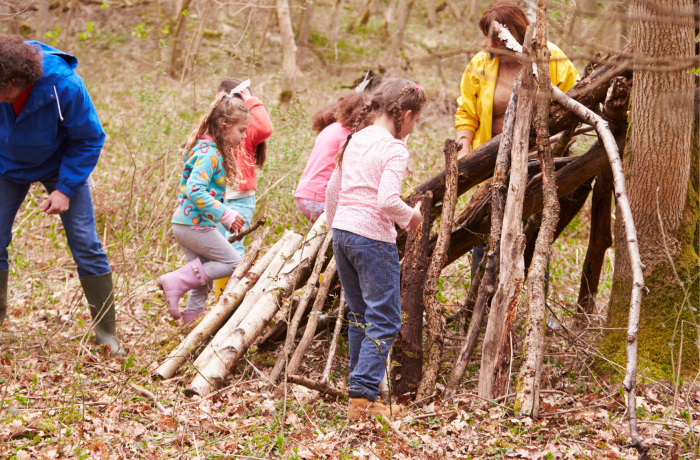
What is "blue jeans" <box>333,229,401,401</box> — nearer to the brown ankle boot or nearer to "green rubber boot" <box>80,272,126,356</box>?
the brown ankle boot

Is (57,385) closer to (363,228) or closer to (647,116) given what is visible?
(363,228)

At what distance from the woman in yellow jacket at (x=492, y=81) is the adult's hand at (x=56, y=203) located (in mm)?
2748

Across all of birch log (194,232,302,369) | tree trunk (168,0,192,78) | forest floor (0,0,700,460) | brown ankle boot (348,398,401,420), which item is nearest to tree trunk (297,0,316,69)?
tree trunk (168,0,192,78)

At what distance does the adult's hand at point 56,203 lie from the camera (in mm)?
3736

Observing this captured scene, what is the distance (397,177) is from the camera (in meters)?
2.96

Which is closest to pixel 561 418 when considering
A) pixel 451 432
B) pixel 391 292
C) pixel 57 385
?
pixel 451 432

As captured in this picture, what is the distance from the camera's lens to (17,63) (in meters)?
3.28

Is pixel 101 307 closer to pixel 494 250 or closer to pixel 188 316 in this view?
pixel 188 316

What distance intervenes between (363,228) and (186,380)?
5.50ft

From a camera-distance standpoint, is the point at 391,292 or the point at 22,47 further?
the point at 22,47

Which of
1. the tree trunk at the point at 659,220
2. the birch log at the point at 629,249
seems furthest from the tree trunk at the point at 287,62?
the tree trunk at the point at 659,220

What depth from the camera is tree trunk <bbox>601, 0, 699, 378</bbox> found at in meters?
3.13

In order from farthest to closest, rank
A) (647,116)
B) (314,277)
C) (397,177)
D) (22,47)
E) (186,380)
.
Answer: (314,277)
(186,380)
(22,47)
(647,116)
(397,177)

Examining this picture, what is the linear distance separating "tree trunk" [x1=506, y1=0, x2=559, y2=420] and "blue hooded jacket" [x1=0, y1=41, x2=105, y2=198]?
115 inches
